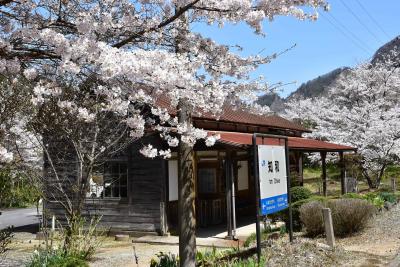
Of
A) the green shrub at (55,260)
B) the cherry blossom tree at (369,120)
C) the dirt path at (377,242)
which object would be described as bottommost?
the dirt path at (377,242)

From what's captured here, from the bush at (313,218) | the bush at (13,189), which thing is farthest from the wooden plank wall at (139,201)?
the bush at (313,218)

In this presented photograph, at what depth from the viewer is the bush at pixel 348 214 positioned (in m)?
11.1

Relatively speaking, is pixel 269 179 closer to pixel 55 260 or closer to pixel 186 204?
pixel 186 204

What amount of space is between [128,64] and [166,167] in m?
9.81

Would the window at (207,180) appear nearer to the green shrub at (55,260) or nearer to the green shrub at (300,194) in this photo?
the green shrub at (300,194)

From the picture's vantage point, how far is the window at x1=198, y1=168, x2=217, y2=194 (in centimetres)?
1655

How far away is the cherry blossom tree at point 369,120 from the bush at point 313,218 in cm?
1573

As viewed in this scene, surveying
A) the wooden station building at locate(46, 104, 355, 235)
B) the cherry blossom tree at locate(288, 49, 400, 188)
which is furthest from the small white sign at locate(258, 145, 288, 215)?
the cherry blossom tree at locate(288, 49, 400, 188)

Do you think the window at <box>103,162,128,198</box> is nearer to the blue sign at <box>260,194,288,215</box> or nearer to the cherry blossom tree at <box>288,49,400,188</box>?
the blue sign at <box>260,194,288,215</box>

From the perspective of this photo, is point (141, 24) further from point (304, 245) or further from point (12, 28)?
point (304, 245)

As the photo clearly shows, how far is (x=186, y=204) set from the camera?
7.02 metres

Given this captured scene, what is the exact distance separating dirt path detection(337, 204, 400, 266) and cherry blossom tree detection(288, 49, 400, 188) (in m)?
12.6

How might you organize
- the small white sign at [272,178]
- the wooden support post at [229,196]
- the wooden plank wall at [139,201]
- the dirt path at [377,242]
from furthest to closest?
the wooden plank wall at [139,201] < the wooden support post at [229,196] < the dirt path at [377,242] < the small white sign at [272,178]

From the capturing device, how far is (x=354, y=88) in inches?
1259
